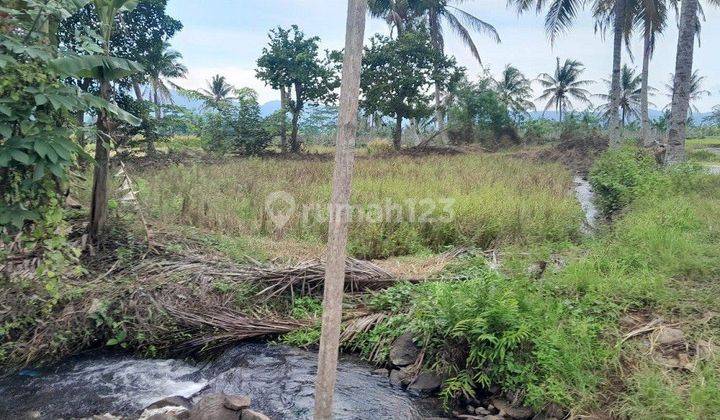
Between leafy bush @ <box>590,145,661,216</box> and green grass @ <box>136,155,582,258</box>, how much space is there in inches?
28.1

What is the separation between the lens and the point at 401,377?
153 inches

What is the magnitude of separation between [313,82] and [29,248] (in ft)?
43.2

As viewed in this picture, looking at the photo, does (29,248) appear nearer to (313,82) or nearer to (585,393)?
(585,393)

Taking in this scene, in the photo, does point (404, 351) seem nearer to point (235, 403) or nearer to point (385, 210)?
point (235, 403)

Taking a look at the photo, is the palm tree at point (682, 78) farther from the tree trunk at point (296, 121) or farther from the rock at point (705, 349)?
the tree trunk at point (296, 121)

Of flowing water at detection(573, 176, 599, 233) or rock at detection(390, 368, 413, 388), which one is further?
flowing water at detection(573, 176, 599, 233)

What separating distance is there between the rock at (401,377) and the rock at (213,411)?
53.1 inches

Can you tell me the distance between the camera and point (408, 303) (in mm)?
4465

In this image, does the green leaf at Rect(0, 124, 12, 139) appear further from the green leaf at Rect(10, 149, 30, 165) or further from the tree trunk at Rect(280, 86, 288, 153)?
the tree trunk at Rect(280, 86, 288, 153)

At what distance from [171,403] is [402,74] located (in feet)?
49.7

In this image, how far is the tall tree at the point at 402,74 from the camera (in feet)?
55.8

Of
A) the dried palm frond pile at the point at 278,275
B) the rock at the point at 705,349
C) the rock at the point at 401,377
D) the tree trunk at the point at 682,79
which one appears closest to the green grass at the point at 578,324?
the rock at the point at 705,349

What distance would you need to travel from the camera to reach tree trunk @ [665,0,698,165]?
351 inches

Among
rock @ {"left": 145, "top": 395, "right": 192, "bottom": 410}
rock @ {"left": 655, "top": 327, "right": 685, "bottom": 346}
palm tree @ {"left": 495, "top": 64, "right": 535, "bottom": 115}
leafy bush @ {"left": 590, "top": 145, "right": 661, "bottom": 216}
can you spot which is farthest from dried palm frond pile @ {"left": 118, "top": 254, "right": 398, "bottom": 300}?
palm tree @ {"left": 495, "top": 64, "right": 535, "bottom": 115}
